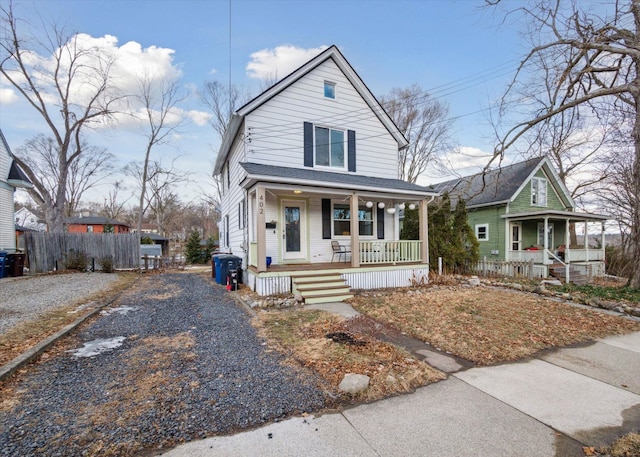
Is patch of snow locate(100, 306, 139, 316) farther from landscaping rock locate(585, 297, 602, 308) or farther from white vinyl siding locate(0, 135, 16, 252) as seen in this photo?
landscaping rock locate(585, 297, 602, 308)

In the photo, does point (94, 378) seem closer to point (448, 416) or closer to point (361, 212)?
point (448, 416)

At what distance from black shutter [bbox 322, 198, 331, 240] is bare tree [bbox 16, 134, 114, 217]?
24794mm

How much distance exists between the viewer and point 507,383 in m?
3.40

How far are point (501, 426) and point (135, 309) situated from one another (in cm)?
732

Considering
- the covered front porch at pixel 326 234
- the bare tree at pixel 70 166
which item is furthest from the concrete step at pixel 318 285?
the bare tree at pixel 70 166

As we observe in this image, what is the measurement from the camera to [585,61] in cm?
901

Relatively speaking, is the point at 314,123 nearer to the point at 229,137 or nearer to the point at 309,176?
Result: the point at 309,176

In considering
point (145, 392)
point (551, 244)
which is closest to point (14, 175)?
point (145, 392)

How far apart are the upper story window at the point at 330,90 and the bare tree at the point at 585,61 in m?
5.79

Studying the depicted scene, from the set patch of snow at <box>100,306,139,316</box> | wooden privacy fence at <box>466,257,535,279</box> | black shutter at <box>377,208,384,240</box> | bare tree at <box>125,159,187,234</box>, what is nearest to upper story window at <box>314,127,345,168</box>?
black shutter at <box>377,208,384,240</box>

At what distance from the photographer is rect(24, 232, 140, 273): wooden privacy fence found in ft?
40.9

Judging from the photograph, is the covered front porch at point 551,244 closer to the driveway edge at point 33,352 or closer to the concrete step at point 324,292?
the concrete step at point 324,292

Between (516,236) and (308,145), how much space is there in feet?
46.4

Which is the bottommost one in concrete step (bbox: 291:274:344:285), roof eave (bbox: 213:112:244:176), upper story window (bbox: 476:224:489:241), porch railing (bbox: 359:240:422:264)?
concrete step (bbox: 291:274:344:285)
